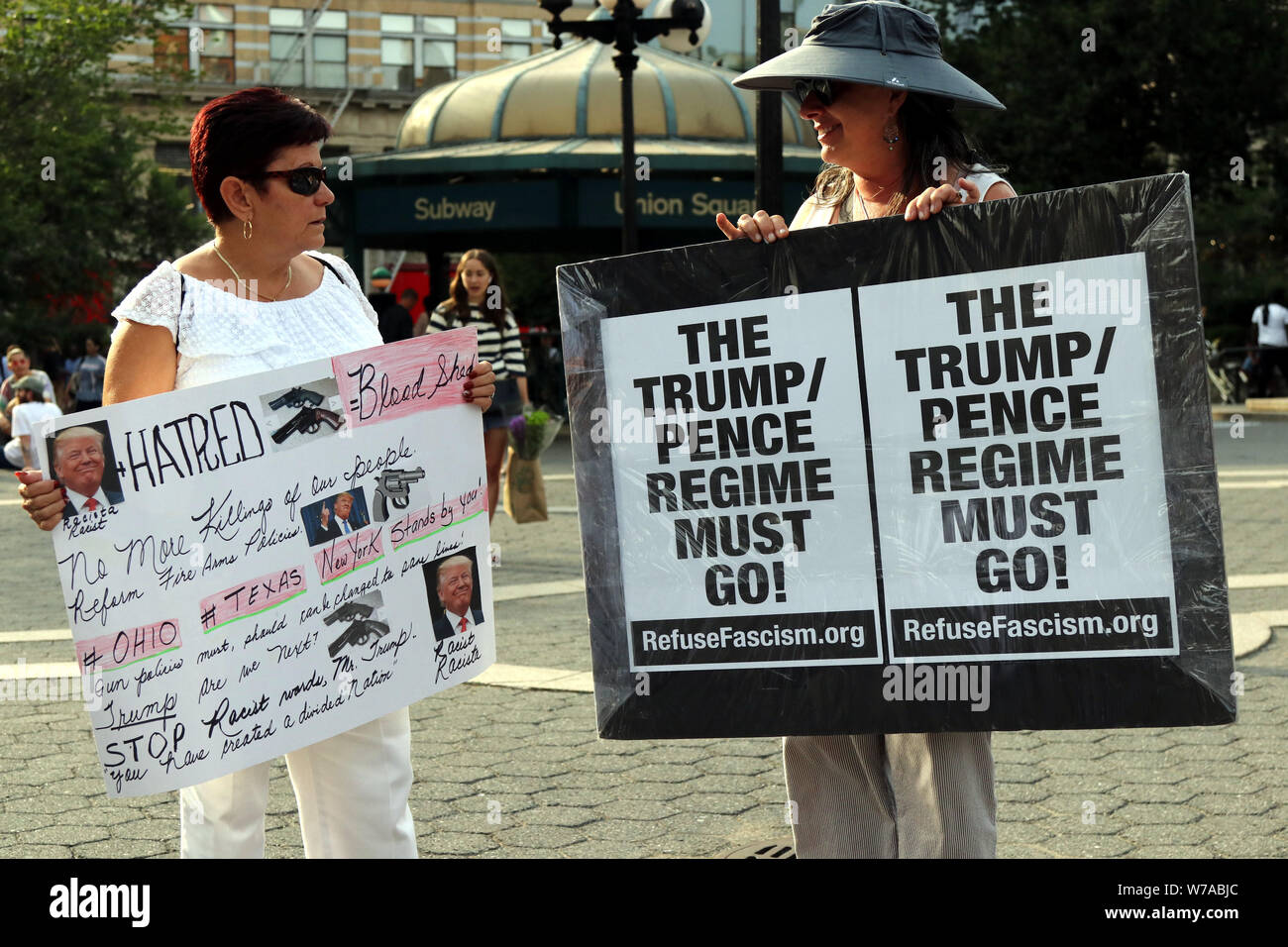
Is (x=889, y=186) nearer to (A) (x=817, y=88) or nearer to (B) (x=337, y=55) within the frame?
(A) (x=817, y=88)

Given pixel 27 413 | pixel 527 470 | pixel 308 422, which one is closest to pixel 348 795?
pixel 308 422

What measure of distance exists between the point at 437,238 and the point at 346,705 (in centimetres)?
2148

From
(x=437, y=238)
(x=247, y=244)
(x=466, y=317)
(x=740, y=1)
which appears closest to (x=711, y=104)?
(x=740, y=1)

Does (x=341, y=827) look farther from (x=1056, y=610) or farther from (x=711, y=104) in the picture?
(x=711, y=104)

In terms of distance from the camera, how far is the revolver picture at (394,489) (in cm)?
333

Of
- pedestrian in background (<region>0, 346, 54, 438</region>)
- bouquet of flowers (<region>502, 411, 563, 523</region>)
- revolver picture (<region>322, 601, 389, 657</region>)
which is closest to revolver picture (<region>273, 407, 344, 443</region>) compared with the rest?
revolver picture (<region>322, 601, 389, 657</region>)

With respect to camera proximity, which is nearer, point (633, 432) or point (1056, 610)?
point (1056, 610)

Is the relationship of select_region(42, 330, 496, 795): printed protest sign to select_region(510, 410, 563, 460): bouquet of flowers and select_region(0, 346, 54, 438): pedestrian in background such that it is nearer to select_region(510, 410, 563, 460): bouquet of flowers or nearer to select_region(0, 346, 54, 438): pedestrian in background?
select_region(510, 410, 563, 460): bouquet of flowers

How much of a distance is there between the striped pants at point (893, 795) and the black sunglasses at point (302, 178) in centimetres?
155

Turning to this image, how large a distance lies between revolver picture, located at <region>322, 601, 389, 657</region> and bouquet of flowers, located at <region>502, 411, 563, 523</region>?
287 inches

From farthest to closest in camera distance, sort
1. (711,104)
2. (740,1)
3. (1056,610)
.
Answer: (711,104) < (740,1) < (1056,610)

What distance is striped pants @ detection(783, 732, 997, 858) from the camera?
3201mm

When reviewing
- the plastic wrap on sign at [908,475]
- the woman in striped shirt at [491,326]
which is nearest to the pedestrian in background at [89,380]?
the woman in striped shirt at [491,326]

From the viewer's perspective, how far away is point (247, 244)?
3340mm
